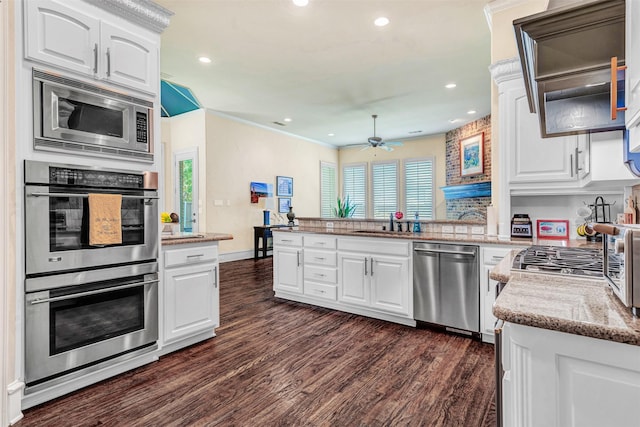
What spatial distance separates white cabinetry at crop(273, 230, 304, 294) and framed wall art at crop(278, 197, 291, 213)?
3.76 meters

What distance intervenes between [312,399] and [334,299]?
1632 millimetres

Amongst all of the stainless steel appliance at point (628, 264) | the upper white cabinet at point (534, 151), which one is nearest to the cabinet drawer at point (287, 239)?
the upper white cabinet at point (534, 151)

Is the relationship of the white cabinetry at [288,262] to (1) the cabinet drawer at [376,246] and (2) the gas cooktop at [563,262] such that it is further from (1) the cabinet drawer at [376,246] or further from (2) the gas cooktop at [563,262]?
(2) the gas cooktop at [563,262]

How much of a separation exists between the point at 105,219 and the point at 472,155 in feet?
22.4

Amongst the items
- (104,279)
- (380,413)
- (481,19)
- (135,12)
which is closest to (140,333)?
(104,279)

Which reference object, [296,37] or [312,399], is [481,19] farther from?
[312,399]

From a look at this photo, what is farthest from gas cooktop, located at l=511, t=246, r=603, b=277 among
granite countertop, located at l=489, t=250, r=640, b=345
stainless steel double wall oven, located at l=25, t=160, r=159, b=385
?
stainless steel double wall oven, located at l=25, t=160, r=159, b=385

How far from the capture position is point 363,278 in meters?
3.32

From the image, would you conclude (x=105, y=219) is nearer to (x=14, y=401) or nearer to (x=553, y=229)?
(x=14, y=401)

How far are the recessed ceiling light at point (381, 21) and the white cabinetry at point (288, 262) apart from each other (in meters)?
2.36

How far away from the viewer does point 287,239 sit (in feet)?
12.9

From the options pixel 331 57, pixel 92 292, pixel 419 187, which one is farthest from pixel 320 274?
pixel 419 187

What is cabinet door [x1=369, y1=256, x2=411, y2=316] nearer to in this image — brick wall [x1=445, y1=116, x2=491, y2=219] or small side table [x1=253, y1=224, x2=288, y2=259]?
small side table [x1=253, y1=224, x2=288, y2=259]

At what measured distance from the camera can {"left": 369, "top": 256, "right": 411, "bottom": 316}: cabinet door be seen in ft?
10.1
